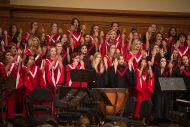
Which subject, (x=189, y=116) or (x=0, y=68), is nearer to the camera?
(x=189, y=116)

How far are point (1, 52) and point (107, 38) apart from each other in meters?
2.70

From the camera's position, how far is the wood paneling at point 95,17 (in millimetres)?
11773

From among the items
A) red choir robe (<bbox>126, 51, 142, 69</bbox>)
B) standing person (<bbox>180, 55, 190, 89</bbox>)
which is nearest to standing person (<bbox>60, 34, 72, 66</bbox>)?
red choir robe (<bbox>126, 51, 142, 69</bbox>)

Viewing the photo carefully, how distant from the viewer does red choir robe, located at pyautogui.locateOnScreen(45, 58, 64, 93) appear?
31.0 feet

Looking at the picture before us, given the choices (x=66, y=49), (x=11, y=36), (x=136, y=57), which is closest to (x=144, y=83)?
(x=136, y=57)

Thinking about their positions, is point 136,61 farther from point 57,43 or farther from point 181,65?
point 57,43

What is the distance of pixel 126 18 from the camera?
484 inches

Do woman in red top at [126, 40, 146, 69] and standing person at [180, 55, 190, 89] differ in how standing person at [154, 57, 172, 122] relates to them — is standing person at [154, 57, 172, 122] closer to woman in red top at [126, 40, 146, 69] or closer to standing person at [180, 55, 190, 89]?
standing person at [180, 55, 190, 89]

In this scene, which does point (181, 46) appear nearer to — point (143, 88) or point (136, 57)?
point (136, 57)

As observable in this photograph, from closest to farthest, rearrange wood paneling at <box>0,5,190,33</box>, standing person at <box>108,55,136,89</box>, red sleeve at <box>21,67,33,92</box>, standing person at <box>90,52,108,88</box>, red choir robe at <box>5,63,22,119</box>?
red choir robe at <box>5,63,22,119</box>
red sleeve at <box>21,67,33,92</box>
standing person at <box>90,52,108,88</box>
standing person at <box>108,55,136,89</box>
wood paneling at <box>0,5,190,33</box>

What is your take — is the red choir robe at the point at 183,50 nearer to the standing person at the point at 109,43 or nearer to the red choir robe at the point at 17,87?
the standing person at the point at 109,43

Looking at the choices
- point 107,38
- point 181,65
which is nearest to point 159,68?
point 181,65

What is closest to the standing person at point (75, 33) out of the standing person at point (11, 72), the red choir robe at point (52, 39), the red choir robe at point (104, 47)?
the red choir robe at point (52, 39)

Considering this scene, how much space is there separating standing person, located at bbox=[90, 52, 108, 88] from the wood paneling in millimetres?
2645
